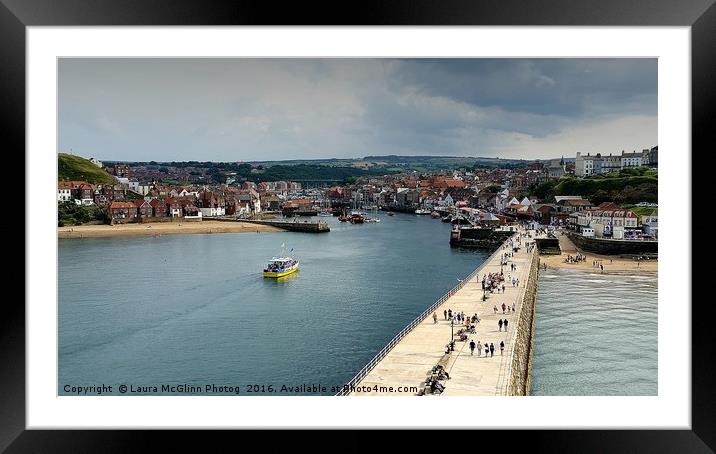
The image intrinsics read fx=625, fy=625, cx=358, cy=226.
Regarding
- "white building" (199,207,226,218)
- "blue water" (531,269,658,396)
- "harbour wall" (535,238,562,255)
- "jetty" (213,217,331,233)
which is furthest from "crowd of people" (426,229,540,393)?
"white building" (199,207,226,218)

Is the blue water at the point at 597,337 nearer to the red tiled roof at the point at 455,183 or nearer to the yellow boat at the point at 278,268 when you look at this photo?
the yellow boat at the point at 278,268

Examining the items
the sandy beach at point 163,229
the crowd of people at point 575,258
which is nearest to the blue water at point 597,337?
the crowd of people at point 575,258

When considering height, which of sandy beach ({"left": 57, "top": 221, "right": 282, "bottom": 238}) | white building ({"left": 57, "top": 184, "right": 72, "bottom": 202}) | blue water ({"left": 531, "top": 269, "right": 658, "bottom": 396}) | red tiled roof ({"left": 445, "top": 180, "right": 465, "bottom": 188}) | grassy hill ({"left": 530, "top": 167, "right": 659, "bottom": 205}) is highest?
red tiled roof ({"left": 445, "top": 180, "right": 465, "bottom": 188})

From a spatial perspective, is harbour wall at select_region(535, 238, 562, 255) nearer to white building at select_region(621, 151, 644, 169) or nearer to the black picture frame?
white building at select_region(621, 151, 644, 169)

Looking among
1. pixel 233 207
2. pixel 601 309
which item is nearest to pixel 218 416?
pixel 601 309

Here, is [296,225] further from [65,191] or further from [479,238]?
[65,191]

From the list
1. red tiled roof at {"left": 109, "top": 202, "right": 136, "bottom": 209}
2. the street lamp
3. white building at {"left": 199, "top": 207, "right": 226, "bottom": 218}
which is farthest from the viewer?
white building at {"left": 199, "top": 207, "right": 226, "bottom": 218}

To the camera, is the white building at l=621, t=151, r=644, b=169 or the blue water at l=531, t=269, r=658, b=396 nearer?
the blue water at l=531, t=269, r=658, b=396

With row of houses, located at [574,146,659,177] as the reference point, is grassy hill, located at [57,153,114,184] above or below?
below
